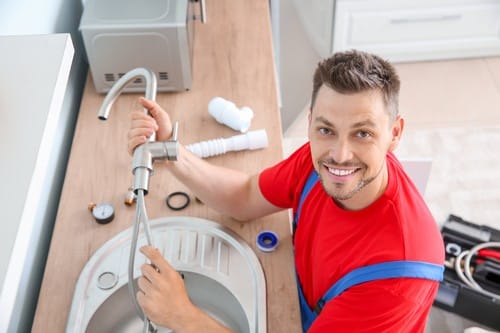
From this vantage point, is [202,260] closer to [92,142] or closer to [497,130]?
[92,142]

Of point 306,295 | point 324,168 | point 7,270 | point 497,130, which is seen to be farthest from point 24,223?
point 497,130

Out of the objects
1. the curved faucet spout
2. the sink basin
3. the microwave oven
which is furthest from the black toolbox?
the curved faucet spout

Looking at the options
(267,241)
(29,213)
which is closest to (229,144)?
(267,241)

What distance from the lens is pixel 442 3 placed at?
2939mm

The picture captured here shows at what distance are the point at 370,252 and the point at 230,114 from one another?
2.00 feet

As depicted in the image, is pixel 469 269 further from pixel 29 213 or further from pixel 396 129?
pixel 29 213

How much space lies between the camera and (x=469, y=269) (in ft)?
6.48

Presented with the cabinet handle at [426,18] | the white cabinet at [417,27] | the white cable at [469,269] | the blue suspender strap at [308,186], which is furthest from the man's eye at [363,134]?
the cabinet handle at [426,18]

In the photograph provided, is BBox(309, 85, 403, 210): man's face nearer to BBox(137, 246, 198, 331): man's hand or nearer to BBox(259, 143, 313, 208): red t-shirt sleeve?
BBox(259, 143, 313, 208): red t-shirt sleeve

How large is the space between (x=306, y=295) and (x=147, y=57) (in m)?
0.78

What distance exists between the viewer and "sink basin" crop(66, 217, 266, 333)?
4.01 feet

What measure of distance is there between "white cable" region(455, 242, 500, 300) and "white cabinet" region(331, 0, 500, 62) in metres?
1.30

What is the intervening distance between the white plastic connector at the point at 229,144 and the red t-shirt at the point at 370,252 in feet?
0.86

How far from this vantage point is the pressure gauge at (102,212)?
1.35m
